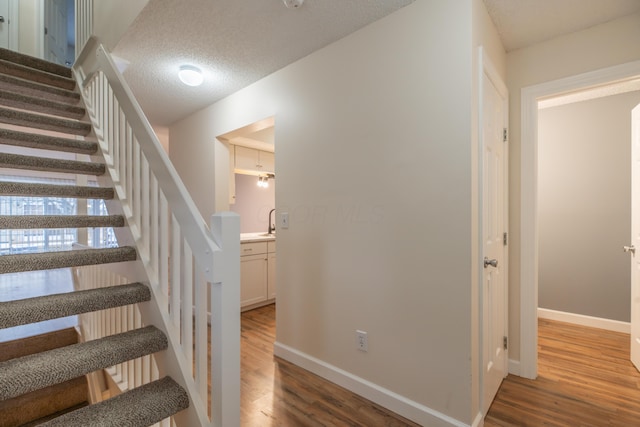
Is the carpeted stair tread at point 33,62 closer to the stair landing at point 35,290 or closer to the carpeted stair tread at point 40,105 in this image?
the carpeted stair tread at point 40,105

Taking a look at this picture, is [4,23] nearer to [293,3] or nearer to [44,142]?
[44,142]

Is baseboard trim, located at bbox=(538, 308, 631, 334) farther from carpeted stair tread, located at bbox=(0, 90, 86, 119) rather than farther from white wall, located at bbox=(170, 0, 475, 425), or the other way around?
carpeted stair tread, located at bbox=(0, 90, 86, 119)

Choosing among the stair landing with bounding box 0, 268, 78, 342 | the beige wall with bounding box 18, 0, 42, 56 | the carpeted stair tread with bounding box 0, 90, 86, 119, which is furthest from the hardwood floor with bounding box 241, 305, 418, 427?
the beige wall with bounding box 18, 0, 42, 56

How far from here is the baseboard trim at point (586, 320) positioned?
2.78 meters

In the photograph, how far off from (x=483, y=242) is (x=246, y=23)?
1935 mm

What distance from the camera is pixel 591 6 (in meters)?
1.65

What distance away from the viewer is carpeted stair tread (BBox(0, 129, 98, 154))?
5.70 ft

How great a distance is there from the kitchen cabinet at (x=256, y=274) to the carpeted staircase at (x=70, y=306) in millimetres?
1860

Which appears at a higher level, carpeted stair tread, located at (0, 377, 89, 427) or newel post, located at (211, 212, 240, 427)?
newel post, located at (211, 212, 240, 427)

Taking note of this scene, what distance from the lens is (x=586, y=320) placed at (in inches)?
117

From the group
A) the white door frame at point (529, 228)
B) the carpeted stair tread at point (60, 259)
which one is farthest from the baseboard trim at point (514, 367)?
the carpeted stair tread at point (60, 259)

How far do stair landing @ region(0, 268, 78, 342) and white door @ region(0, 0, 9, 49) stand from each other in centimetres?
271

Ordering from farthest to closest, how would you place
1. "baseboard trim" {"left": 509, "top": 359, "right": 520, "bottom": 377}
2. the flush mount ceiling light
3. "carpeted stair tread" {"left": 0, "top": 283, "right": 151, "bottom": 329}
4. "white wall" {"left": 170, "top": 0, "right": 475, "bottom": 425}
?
1. the flush mount ceiling light
2. "baseboard trim" {"left": 509, "top": 359, "right": 520, "bottom": 377}
3. "white wall" {"left": 170, "top": 0, "right": 475, "bottom": 425}
4. "carpeted stair tread" {"left": 0, "top": 283, "right": 151, "bottom": 329}

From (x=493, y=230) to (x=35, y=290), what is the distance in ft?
15.1
